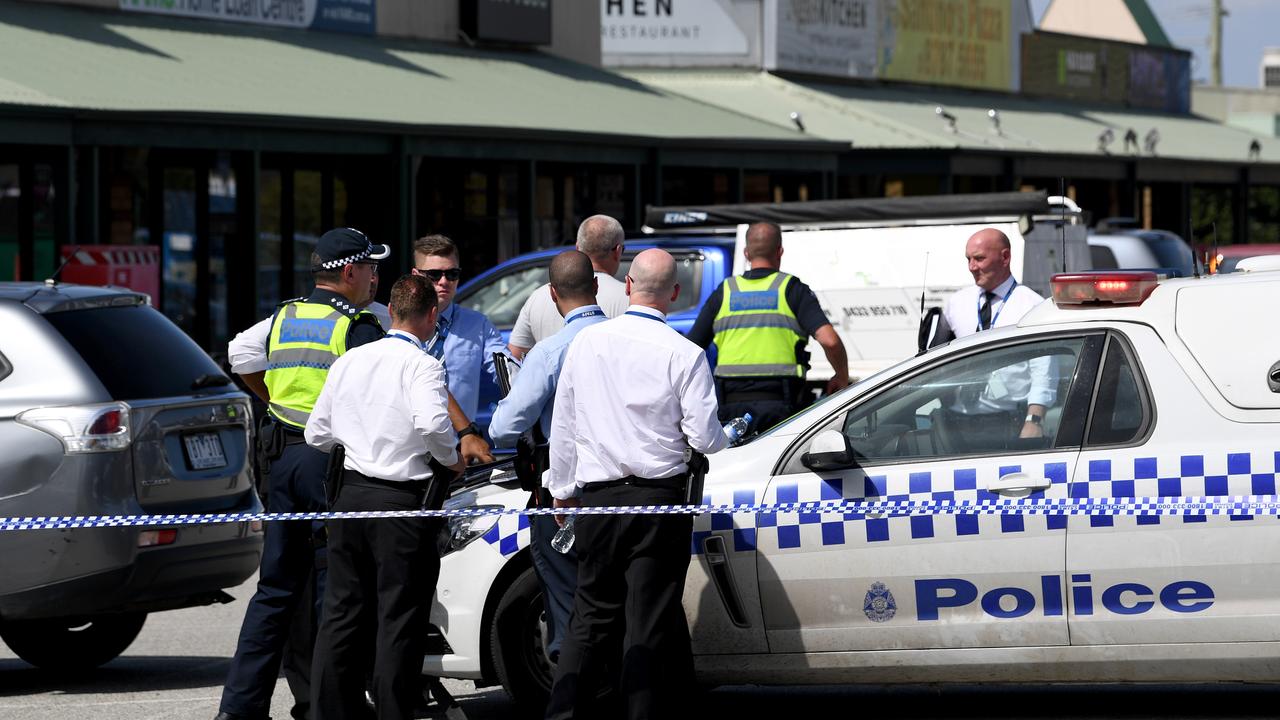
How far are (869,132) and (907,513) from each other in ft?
72.7

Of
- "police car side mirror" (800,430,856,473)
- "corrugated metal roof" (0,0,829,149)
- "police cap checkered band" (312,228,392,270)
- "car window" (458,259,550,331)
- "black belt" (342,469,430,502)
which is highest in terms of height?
"corrugated metal roof" (0,0,829,149)

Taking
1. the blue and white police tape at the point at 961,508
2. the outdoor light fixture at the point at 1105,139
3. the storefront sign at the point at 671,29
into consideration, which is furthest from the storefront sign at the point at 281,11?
the outdoor light fixture at the point at 1105,139

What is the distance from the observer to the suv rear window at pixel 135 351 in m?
7.99

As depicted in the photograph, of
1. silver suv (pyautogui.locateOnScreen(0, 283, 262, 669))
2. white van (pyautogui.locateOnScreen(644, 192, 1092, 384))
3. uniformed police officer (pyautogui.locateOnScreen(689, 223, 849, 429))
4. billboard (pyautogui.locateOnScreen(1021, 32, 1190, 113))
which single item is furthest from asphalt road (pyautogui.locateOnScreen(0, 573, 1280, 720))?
billboard (pyautogui.locateOnScreen(1021, 32, 1190, 113))

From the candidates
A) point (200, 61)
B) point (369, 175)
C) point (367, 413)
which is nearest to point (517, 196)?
point (369, 175)

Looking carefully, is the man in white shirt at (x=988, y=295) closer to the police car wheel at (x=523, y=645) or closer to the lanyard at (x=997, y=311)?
the lanyard at (x=997, y=311)

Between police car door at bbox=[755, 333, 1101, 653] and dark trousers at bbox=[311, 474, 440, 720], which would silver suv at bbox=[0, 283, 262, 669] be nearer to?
dark trousers at bbox=[311, 474, 440, 720]

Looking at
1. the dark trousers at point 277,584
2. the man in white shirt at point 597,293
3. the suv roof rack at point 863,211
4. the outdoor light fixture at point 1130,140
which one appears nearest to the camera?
the dark trousers at point 277,584

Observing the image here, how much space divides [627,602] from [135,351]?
286 cm

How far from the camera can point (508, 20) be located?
2316cm

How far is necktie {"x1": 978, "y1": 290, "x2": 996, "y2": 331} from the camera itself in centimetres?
918

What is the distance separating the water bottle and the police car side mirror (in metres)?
0.85

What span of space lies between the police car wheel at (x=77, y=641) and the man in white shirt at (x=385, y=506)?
7.41ft

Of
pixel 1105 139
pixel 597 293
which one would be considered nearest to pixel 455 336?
pixel 597 293
